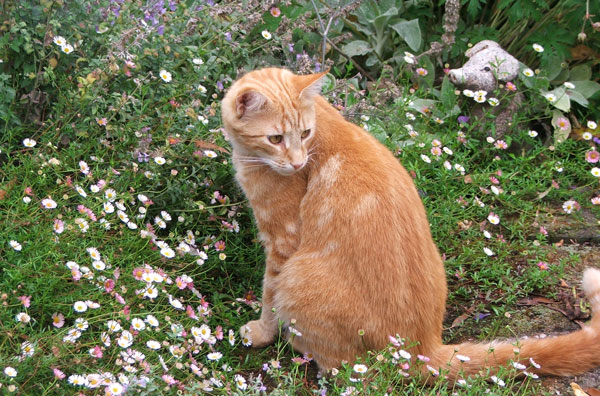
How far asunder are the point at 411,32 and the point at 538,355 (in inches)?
122

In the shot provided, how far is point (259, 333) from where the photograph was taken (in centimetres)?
348

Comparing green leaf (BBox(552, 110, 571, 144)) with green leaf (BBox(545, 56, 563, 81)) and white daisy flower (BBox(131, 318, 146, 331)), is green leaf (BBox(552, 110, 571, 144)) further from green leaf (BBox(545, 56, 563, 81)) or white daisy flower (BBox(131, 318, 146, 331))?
white daisy flower (BBox(131, 318, 146, 331))

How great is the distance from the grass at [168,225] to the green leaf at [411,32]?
859mm

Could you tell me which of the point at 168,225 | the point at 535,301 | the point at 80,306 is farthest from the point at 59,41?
the point at 535,301

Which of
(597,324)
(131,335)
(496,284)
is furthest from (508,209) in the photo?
(131,335)

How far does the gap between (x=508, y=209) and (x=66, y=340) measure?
2877 mm

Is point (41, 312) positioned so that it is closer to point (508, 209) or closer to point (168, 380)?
point (168, 380)

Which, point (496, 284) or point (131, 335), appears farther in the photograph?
point (496, 284)

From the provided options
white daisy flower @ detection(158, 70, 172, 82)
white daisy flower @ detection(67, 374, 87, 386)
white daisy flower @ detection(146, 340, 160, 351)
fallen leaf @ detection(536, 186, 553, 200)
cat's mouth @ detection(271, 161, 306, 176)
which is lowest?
fallen leaf @ detection(536, 186, 553, 200)

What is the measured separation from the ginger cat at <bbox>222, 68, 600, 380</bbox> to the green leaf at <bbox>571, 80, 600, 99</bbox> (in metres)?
2.42

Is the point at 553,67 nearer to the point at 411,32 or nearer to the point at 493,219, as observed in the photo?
the point at 411,32

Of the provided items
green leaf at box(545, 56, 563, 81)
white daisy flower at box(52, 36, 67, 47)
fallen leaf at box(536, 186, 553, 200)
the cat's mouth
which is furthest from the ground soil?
white daisy flower at box(52, 36, 67, 47)

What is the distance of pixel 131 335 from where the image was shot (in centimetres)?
292

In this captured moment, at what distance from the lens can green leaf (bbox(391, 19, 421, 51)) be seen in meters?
5.54
